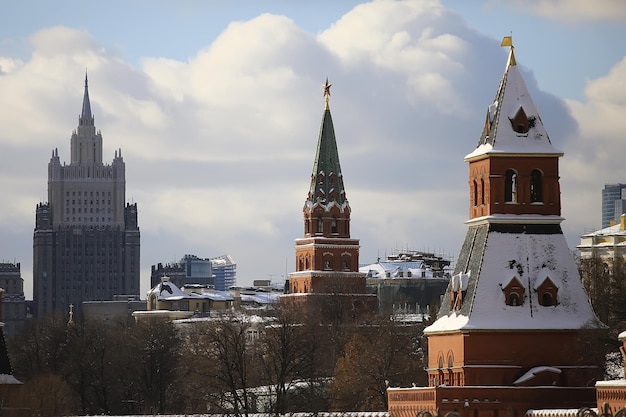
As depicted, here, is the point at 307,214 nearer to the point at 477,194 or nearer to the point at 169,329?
the point at 169,329

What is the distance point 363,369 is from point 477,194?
91.2ft

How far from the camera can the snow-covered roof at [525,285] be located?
8744 centimetres

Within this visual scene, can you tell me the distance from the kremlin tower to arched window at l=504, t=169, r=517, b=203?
0.04 metres

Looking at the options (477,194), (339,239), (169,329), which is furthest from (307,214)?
(477,194)

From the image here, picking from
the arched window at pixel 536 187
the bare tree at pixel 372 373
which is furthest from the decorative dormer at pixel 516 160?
the bare tree at pixel 372 373

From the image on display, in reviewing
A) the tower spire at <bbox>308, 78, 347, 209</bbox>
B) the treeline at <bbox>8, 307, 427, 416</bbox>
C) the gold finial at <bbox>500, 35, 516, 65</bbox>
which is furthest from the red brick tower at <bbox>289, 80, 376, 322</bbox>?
the gold finial at <bbox>500, 35, 516, 65</bbox>

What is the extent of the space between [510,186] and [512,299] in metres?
4.68

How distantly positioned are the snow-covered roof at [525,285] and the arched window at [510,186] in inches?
58.7

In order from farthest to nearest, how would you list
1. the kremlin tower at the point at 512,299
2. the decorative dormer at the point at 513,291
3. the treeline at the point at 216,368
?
the treeline at the point at 216,368
the decorative dormer at the point at 513,291
the kremlin tower at the point at 512,299

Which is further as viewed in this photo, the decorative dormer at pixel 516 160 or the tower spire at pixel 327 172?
the tower spire at pixel 327 172

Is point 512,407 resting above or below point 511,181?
below

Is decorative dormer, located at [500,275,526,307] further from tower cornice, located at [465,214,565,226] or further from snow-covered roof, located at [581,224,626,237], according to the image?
snow-covered roof, located at [581,224,626,237]

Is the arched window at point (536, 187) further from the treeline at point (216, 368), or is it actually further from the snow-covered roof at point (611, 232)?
the snow-covered roof at point (611, 232)

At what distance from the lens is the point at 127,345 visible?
155000mm
